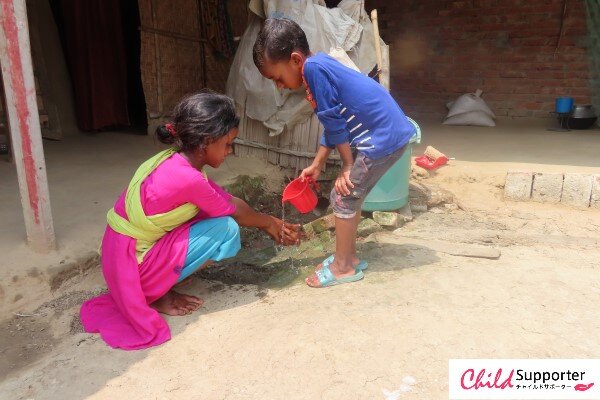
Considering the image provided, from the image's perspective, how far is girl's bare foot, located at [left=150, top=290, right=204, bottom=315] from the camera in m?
2.31

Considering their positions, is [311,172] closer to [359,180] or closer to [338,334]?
[359,180]

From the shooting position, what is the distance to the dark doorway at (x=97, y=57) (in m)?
5.33

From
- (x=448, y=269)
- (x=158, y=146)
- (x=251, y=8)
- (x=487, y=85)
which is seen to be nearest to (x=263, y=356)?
(x=448, y=269)

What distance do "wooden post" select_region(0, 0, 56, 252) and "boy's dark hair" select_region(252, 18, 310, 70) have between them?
3.98 ft

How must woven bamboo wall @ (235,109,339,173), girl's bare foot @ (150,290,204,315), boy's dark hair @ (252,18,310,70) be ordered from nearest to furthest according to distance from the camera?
1. boy's dark hair @ (252,18,310,70)
2. girl's bare foot @ (150,290,204,315)
3. woven bamboo wall @ (235,109,339,173)

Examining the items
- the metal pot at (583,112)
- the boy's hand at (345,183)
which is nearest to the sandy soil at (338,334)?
the boy's hand at (345,183)

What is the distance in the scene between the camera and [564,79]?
676 cm

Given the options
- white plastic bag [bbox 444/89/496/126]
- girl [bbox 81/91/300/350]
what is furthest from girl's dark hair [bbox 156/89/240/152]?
white plastic bag [bbox 444/89/496/126]

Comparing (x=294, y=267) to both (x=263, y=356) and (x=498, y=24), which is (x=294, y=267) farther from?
(x=498, y=24)

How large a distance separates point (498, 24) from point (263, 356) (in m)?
6.76

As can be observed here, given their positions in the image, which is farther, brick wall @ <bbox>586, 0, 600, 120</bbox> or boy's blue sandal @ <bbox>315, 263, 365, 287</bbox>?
brick wall @ <bbox>586, 0, 600, 120</bbox>

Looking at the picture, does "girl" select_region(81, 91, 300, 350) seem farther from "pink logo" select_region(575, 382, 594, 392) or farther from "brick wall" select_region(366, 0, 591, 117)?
"brick wall" select_region(366, 0, 591, 117)

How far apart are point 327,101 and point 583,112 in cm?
552

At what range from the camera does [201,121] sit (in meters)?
2.06
